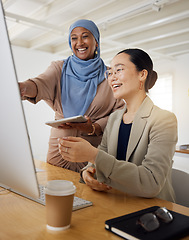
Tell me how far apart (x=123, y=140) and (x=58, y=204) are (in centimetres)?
64

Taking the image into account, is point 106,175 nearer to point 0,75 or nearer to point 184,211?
point 184,211

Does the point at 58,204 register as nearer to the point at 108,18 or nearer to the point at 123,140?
the point at 123,140

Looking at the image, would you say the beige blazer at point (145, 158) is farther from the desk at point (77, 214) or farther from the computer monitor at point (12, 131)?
the computer monitor at point (12, 131)

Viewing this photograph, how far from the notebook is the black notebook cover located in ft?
0.69

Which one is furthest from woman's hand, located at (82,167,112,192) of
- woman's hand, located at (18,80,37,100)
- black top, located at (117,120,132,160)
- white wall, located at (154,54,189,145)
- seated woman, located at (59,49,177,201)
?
white wall, located at (154,54,189,145)

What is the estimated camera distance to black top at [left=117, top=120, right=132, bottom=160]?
4.01 ft

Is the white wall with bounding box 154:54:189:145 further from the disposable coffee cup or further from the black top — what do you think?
the disposable coffee cup

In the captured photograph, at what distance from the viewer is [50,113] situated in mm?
6730

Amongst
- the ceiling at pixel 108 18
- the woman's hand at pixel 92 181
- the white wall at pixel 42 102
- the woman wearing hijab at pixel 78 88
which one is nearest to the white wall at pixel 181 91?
the white wall at pixel 42 102

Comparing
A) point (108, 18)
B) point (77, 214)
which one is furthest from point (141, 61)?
point (108, 18)

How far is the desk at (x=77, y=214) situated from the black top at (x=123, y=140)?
0.72 feet

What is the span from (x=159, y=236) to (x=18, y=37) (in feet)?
19.8

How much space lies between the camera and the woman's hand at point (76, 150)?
86cm

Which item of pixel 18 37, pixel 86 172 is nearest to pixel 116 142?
pixel 86 172
